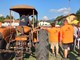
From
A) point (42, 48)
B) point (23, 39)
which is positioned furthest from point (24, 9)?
point (42, 48)

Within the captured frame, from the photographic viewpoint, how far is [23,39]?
867cm

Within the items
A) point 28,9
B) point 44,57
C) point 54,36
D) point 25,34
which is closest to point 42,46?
point 44,57

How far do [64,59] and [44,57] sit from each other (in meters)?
2.79

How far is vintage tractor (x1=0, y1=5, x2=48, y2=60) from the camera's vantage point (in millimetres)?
8070

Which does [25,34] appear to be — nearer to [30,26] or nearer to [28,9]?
[30,26]

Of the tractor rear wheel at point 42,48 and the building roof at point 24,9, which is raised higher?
the building roof at point 24,9

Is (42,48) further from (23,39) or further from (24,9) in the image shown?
(24,9)

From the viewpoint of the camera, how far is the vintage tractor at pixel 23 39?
807 centimetres

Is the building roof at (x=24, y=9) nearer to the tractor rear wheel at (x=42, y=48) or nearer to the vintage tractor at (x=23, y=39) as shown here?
the vintage tractor at (x=23, y=39)

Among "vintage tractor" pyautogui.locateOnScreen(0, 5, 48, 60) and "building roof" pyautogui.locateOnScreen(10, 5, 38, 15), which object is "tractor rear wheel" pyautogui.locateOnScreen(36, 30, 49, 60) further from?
"building roof" pyautogui.locateOnScreen(10, 5, 38, 15)

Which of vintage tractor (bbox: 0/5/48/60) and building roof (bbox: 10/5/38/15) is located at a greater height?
building roof (bbox: 10/5/38/15)

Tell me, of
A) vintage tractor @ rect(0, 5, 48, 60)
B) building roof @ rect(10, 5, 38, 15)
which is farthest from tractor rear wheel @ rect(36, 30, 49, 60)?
building roof @ rect(10, 5, 38, 15)

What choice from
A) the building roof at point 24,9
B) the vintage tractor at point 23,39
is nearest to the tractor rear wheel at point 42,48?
the vintage tractor at point 23,39

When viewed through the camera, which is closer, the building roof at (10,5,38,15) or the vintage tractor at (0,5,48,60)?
the vintage tractor at (0,5,48,60)
